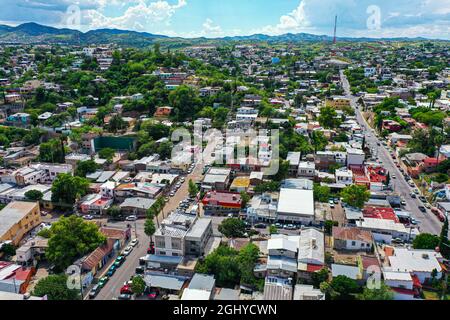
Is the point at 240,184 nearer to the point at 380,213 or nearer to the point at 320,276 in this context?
the point at 380,213

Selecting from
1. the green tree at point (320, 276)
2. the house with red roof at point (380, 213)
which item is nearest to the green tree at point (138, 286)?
the green tree at point (320, 276)

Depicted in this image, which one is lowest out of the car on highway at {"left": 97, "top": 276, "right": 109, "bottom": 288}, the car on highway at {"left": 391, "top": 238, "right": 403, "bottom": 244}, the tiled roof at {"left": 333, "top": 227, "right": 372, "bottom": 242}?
the car on highway at {"left": 97, "top": 276, "right": 109, "bottom": 288}

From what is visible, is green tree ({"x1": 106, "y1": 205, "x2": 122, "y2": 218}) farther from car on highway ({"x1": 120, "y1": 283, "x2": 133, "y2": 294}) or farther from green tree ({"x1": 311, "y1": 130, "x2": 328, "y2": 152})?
green tree ({"x1": 311, "y1": 130, "x2": 328, "y2": 152})

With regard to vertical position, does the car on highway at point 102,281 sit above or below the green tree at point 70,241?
below

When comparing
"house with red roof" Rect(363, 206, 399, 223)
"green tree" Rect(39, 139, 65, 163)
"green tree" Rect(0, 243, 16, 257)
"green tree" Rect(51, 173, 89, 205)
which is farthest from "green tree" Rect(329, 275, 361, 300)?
"green tree" Rect(39, 139, 65, 163)

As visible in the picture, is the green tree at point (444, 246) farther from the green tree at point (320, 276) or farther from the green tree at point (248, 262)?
the green tree at point (248, 262)
